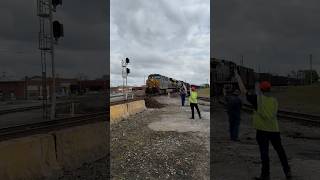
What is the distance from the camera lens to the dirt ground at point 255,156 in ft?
29.3

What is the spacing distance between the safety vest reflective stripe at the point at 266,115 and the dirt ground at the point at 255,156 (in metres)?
0.99

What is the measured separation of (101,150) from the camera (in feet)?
35.1

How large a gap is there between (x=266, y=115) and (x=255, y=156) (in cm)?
315

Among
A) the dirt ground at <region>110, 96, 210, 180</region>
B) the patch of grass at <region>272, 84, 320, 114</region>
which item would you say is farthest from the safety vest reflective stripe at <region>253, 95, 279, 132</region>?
the patch of grass at <region>272, 84, 320, 114</region>

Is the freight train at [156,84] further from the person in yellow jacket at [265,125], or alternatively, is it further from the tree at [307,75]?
the person in yellow jacket at [265,125]

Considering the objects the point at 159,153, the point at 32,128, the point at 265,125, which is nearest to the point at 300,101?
the point at 32,128

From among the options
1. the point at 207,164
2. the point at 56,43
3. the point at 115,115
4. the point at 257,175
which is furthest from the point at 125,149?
the point at 56,43

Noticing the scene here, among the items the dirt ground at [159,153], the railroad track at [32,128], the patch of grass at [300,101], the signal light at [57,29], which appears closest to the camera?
the dirt ground at [159,153]

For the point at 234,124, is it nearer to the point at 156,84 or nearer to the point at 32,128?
the point at 32,128

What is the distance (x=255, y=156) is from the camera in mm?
11156

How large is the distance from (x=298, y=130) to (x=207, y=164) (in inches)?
393

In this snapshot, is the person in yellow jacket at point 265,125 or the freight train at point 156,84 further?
the freight train at point 156,84

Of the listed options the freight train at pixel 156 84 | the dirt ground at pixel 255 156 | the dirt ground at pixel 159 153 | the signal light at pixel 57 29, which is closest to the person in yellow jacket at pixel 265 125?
the dirt ground at pixel 255 156

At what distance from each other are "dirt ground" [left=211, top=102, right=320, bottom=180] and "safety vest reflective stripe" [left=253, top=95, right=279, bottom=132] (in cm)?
99
